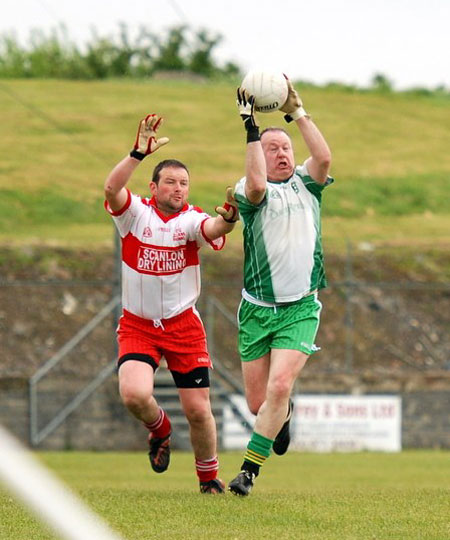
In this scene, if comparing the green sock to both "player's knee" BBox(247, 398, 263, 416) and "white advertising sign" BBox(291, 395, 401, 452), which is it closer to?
"player's knee" BBox(247, 398, 263, 416)

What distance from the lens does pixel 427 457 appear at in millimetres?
19062

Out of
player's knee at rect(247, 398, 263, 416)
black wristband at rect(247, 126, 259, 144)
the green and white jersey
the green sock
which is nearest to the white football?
black wristband at rect(247, 126, 259, 144)

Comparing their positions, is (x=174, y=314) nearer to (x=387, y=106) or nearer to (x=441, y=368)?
(x=441, y=368)

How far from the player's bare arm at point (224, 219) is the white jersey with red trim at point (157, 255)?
115mm

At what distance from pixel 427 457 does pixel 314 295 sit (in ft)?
35.6

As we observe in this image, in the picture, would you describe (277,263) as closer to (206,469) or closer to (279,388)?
(279,388)

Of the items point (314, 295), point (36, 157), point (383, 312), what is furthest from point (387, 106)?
point (314, 295)

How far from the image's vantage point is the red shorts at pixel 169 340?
871 cm

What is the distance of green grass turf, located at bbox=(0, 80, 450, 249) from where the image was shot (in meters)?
36.6

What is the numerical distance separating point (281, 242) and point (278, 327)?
0.57 metres

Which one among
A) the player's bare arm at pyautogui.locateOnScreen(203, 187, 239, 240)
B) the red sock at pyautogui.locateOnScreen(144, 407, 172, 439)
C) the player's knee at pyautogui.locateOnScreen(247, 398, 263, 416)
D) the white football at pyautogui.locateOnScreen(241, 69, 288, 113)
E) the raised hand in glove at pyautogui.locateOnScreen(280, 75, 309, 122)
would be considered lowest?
the red sock at pyautogui.locateOnScreen(144, 407, 172, 439)

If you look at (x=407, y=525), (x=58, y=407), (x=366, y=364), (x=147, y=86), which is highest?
(x=407, y=525)

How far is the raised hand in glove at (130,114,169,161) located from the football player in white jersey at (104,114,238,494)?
0.18 metres

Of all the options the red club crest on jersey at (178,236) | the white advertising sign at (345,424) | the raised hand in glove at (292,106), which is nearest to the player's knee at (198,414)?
the red club crest on jersey at (178,236)
